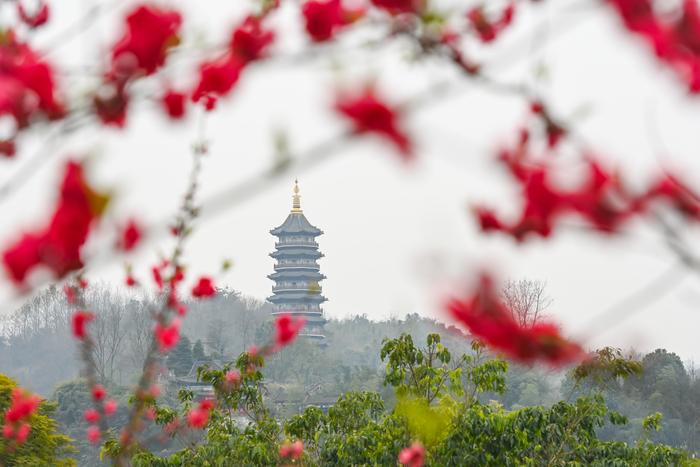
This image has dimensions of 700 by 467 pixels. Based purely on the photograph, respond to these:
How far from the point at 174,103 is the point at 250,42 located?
0.52ft

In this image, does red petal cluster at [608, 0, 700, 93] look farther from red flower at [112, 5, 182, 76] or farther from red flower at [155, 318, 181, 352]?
red flower at [155, 318, 181, 352]

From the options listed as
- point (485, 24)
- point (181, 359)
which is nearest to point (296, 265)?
point (181, 359)

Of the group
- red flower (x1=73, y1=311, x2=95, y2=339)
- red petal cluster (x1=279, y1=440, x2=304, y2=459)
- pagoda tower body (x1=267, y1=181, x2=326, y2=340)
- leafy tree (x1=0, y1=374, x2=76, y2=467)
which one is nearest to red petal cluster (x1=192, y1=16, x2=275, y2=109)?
red flower (x1=73, y1=311, x2=95, y2=339)

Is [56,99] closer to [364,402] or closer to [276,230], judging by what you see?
[364,402]

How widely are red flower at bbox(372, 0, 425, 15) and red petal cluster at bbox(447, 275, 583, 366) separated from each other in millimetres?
420

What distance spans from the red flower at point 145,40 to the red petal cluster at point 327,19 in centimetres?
22

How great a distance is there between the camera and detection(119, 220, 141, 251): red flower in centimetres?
147

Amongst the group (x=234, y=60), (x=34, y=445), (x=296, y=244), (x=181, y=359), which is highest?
(x=296, y=244)

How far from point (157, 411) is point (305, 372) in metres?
37.8

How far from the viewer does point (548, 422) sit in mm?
8180

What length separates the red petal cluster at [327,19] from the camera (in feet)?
4.87

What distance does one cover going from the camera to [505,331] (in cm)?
133

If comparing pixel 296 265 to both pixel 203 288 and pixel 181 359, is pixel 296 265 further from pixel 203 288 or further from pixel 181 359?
pixel 203 288

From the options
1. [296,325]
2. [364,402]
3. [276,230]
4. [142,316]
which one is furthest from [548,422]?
[276,230]
